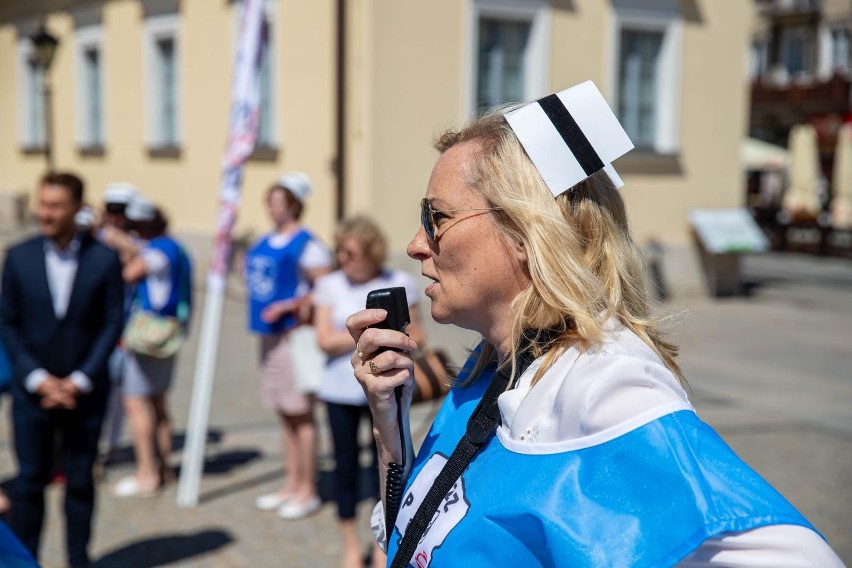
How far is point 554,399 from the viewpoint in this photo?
154 cm

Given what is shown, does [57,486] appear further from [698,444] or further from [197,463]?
[698,444]

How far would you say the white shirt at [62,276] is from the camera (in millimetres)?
4414

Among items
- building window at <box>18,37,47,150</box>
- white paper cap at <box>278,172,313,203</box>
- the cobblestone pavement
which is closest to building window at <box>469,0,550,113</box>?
the cobblestone pavement

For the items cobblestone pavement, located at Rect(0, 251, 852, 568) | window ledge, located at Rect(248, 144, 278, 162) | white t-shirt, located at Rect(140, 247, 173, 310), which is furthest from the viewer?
window ledge, located at Rect(248, 144, 278, 162)

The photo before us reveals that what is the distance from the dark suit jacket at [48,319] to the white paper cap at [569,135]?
3.25 metres

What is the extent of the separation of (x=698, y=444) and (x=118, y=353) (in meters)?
5.39

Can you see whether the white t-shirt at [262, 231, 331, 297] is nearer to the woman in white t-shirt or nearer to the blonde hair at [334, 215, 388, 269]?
the woman in white t-shirt

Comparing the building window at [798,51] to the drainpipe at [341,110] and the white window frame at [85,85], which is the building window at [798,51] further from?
the drainpipe at [341,110]

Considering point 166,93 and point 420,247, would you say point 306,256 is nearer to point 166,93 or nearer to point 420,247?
point 420,247

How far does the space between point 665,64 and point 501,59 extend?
2.89 m

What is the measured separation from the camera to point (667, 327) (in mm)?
1745

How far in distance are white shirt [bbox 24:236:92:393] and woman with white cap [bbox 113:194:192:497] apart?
1.42 meters

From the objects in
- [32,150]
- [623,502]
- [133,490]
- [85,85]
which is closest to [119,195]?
[133,490]

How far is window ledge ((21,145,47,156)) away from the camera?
2223 cm
